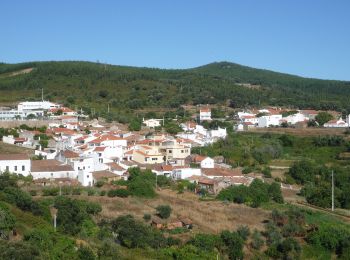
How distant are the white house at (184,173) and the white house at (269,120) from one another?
31295mm

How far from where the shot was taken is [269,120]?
70000mm

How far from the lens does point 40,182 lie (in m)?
33.8

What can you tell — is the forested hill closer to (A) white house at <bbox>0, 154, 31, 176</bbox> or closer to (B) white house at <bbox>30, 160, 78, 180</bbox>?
(B) white house at <bbox>30, 160, 78, 180</bbox>

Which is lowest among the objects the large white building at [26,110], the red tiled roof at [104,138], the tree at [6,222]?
the tree at [6,222]

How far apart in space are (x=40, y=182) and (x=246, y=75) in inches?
5098

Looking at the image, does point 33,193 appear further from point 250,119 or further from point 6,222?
point 250,119

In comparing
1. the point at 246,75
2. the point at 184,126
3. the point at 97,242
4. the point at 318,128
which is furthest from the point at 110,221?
the point at 246,75

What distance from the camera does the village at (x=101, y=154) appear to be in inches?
1401

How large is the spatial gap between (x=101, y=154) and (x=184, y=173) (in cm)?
694

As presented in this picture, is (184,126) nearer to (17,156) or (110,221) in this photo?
(17,156)

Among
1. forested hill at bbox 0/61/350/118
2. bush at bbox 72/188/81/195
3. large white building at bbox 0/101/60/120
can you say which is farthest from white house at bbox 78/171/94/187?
forested hill at bbox 0/61/350/118

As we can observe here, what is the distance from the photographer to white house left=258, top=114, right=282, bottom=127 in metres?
69.4

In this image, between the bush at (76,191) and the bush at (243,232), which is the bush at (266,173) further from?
the bush at (243,232)

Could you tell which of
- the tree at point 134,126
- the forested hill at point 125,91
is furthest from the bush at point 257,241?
the forested hill at point 125,91
